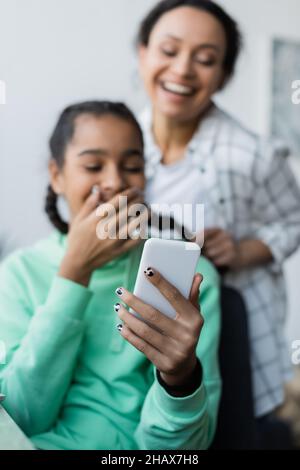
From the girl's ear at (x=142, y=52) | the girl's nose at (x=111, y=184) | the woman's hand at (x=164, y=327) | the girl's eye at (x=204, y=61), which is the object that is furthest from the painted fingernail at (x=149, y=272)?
the girl's ear at (x=142, y=52)

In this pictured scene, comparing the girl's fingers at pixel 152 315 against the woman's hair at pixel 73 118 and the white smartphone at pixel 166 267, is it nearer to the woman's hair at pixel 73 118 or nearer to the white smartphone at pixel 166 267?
the white smartphone at pixel 166 267

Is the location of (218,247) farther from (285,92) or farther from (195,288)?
(285,92)

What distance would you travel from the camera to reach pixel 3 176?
1.08 m

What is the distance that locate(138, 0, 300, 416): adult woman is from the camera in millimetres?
944

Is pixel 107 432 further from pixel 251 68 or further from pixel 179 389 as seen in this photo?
pixel 251 68

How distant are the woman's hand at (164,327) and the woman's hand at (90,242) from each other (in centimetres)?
17

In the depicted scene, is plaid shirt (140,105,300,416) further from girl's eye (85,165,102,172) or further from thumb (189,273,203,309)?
thumb (189,273,203,309)

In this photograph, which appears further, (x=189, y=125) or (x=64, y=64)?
(x=64, y=64)

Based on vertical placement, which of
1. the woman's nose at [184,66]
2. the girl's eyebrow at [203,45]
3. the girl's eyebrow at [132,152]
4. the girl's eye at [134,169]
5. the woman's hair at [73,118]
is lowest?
the girl's eye at [134,169]

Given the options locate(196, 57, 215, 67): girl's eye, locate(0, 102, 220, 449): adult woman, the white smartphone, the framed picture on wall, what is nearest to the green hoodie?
locate(0, 102, 220, 449): adult woman

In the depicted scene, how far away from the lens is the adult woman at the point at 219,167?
0.94 m

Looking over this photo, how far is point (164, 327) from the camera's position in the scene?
533 millimetres

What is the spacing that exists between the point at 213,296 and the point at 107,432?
20 cm
